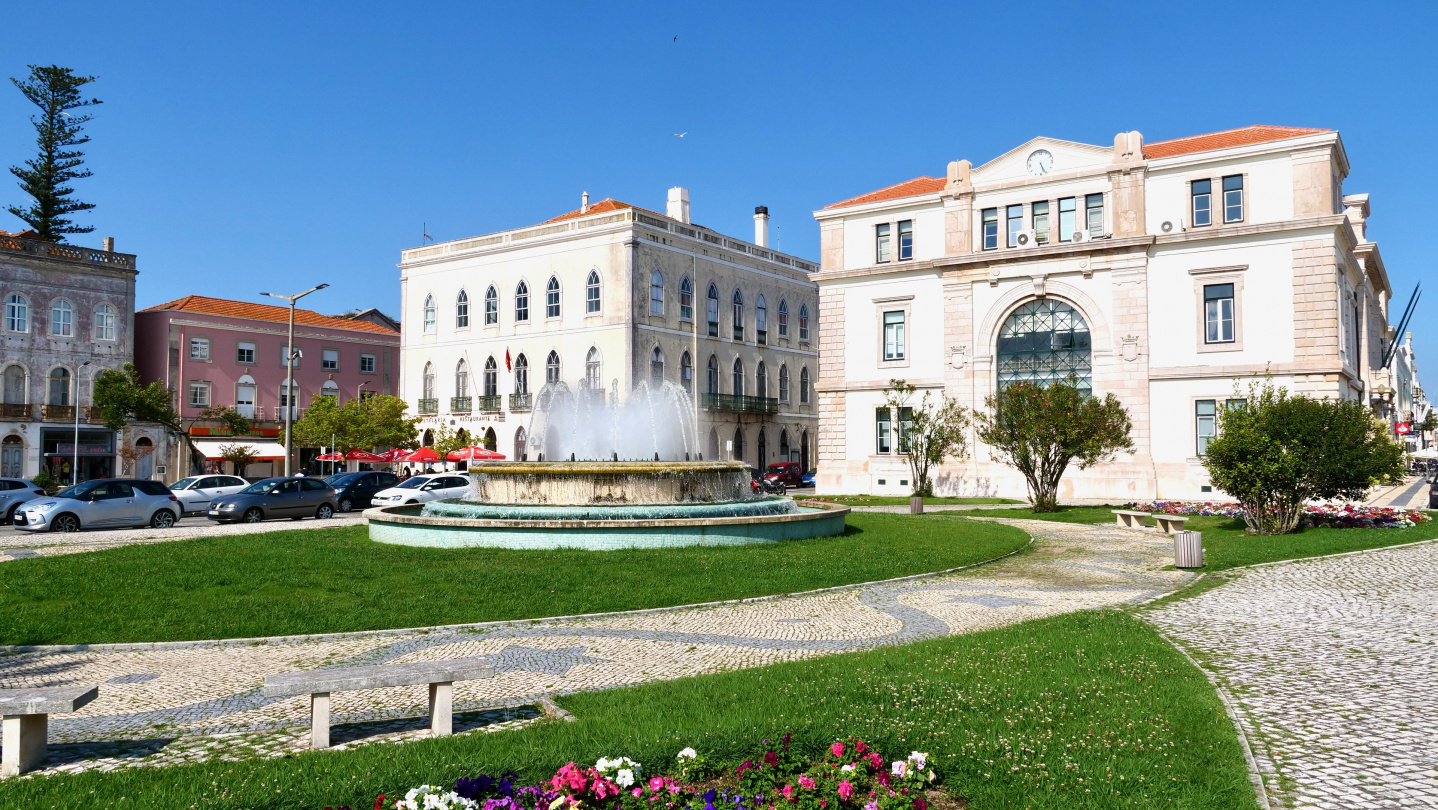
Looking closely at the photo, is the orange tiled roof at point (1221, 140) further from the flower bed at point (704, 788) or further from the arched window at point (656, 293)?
the flower bed at point (704, 788)

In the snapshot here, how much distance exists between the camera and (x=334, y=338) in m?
62.3

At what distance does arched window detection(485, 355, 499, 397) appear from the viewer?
56.6m

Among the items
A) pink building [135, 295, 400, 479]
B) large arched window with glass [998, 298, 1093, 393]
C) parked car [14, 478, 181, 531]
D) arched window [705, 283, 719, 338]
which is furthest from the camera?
arched window [705, 283, 719, 338]

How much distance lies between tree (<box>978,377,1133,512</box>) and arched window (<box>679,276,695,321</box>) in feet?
87.0

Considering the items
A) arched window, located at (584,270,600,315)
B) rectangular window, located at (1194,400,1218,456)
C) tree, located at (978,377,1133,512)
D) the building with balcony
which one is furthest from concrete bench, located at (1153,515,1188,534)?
arched window, located at (584,270,600,315)

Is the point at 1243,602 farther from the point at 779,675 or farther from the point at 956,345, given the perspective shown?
the point at 956,345

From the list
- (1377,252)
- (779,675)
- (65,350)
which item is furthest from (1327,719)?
(65,350)

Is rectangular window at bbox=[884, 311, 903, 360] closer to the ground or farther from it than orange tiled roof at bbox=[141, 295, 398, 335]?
closer to the ground

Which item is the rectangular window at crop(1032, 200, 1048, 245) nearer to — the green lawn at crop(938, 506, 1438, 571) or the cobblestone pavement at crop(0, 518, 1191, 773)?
the green lawn at crop(938, 506, 1438, 571)

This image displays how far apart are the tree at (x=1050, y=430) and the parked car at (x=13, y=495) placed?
29125mm

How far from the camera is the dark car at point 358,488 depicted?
33188 mm

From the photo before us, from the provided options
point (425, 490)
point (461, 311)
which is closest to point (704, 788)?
point (425, 490)

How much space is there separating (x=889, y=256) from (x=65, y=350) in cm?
4172

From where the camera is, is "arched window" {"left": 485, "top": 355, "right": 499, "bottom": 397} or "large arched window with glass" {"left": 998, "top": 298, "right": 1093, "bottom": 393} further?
"arched window" {"left": 485, "top": 355, "right": 499, "bottom": 397}
